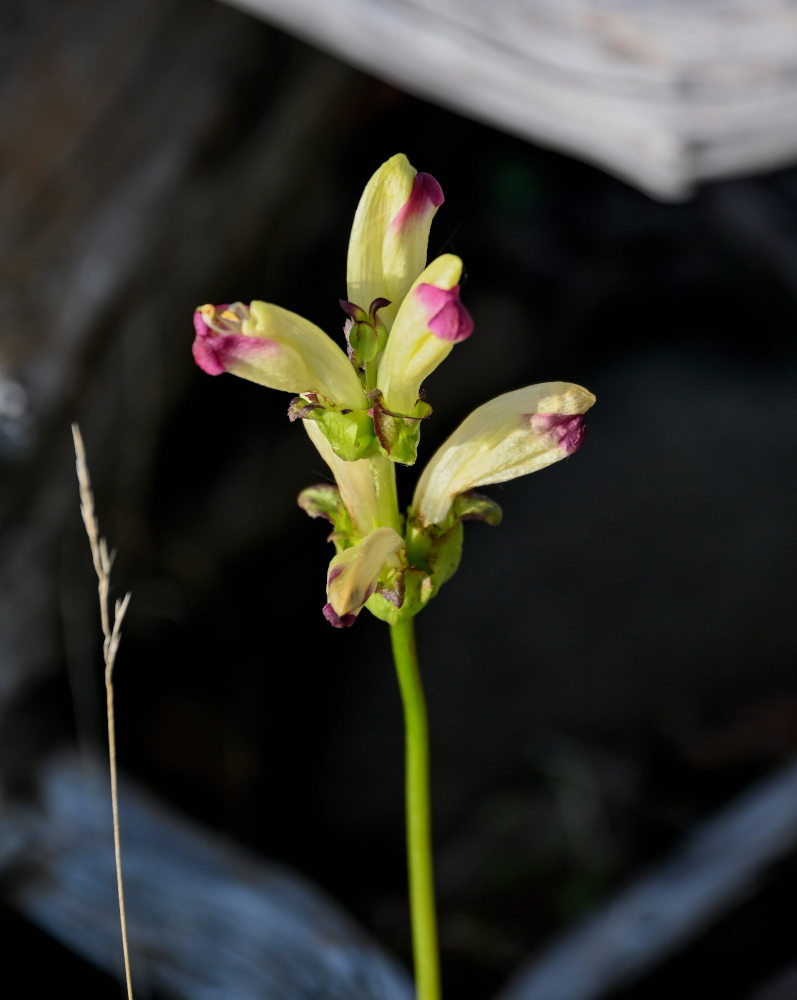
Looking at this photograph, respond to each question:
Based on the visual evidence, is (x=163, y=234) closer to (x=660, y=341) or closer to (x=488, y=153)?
(x=488, y=153)

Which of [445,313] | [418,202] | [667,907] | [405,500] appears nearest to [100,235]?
[405,500]

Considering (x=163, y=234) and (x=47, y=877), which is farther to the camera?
(x=163, y=234)

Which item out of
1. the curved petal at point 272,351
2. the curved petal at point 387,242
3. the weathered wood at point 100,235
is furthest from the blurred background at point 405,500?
the curved petal at point 272,351

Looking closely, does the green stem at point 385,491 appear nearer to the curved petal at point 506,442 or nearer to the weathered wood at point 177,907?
the curved petal at point 506,442

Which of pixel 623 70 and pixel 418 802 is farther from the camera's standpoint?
pixel 623 70

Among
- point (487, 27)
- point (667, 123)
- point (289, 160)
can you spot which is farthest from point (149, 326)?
point (667, 123)

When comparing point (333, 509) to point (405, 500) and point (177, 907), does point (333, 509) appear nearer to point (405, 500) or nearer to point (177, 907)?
point (177, 907)

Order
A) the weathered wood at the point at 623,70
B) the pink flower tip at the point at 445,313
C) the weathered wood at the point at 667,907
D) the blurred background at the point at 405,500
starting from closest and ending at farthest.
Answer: the pink flower tip at the point at 445,313
the weathered wood at the point at 623,70
the weathered wood at the point at 667,907
the blurred background at the point at 405,500
